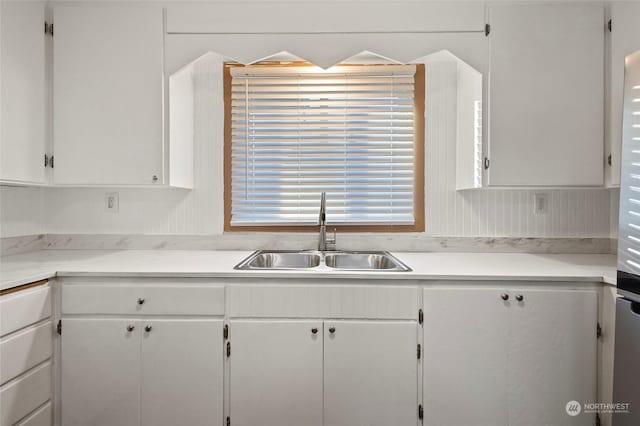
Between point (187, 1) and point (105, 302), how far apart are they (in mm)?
1648

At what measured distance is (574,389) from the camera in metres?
1.51

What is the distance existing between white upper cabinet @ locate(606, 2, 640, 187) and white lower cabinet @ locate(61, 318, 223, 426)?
7.19 ft

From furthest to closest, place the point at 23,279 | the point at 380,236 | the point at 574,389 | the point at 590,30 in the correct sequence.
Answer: the point at 380,236 → the point at 590,30 → the point at 574,389 → the point at 23,279

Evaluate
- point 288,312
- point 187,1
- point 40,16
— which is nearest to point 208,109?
point 187,1

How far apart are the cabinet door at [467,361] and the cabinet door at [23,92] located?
2.18 metres

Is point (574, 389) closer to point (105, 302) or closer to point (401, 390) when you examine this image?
point (401, 390)

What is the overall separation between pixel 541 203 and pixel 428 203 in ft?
2.35

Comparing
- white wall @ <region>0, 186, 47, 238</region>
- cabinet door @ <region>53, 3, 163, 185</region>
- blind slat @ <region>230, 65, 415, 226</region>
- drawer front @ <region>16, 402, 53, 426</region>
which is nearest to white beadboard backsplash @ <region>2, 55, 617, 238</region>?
white wall @ <region>0, 186, 47, 238</region>

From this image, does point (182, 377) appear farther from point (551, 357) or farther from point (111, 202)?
point (551, 357)

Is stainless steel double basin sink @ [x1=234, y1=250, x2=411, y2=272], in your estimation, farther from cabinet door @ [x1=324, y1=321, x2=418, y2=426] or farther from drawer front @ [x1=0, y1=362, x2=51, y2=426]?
drawer front @ [x1=0, y1=362, x2=51, y2=426]

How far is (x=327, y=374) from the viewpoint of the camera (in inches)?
60.2

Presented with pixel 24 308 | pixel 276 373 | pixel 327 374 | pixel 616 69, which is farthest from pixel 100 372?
pixel 616 69

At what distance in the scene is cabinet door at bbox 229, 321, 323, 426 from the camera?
1529mm

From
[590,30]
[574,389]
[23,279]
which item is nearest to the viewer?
[23,279]
